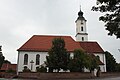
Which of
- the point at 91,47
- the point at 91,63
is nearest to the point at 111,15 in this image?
the point at 91,63

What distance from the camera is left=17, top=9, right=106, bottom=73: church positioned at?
54.4 meters

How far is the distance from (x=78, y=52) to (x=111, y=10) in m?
32.1

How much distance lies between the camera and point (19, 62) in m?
54.1

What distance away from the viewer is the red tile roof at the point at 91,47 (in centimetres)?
5907

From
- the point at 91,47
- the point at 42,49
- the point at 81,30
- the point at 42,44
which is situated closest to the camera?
the point at 42,49

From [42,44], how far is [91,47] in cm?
1382

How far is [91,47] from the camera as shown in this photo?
60438 millimetres

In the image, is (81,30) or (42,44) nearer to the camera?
(42,44)

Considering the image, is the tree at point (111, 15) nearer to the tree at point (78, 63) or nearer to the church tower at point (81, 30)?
the tree at point (78, 63)

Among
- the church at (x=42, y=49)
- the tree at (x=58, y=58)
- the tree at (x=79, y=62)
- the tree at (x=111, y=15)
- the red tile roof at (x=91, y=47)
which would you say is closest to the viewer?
the tree at (x=111, y=15)

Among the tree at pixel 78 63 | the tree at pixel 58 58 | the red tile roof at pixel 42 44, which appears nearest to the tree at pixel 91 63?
the tree at pixel 78 63

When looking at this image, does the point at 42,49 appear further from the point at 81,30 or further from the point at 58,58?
the point at 81,30

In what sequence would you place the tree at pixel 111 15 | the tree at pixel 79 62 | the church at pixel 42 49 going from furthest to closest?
the church at pixel 42 49
the tree at pixel 79 62
the tree at pixel 111 15

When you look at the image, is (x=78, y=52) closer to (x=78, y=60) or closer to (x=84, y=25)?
(x=78, y=60)
